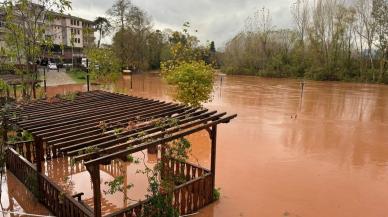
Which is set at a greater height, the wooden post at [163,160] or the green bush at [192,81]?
the green bush at [192,81]

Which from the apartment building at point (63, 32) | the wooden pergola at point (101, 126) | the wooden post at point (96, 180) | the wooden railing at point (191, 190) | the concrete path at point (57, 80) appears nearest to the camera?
the wooden post at point (96, 180)

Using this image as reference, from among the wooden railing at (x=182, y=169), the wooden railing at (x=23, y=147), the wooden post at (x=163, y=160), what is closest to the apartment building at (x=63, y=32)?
the wooden railing at (x=23, y=147)

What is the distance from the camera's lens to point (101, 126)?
247 inches

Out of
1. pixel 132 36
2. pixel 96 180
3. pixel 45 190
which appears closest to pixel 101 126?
pixel 96 180

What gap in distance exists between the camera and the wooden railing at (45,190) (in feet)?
20.0

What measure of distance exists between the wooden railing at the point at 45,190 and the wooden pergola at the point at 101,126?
42 cm

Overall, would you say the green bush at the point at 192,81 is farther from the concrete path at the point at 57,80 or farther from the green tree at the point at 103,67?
the concrete path at the point at 57,80

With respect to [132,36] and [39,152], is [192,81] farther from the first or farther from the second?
[132,36]

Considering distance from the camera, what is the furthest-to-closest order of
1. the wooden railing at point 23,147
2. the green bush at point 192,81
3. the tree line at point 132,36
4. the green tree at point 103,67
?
the tree line at point 132,36 < the green bush at point 192,81 < the green tree at point 103,67 < the wooden railing at point 23,147

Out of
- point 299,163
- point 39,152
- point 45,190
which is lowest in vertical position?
point 299,163

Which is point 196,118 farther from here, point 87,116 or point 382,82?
point 382,82

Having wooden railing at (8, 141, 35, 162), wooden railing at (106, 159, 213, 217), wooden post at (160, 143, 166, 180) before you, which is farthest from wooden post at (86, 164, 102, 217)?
wooden railing at (8, 141, 35, 162)

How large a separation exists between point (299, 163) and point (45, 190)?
7967mm

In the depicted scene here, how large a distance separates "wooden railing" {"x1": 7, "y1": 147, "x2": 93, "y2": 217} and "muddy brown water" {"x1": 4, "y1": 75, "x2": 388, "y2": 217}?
4.04 ft
